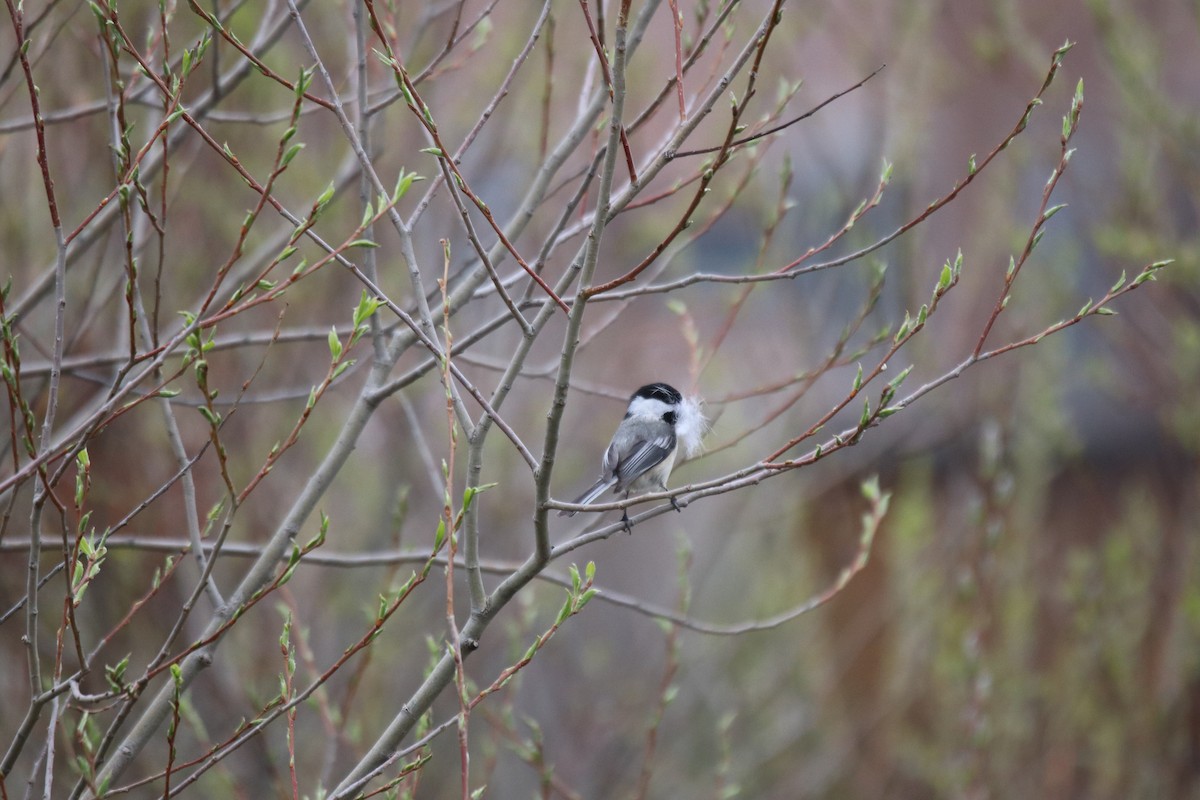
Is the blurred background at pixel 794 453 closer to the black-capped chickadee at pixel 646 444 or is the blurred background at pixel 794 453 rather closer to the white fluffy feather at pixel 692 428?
the black-capped chickadee at pixel 646 444

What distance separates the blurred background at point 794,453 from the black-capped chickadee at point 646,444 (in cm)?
59

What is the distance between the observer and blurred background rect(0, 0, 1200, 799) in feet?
16.0

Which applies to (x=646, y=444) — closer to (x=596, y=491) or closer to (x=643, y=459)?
(x=643, y=459)

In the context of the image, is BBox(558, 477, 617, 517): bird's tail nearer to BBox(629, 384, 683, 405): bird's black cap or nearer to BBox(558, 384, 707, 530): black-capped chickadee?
BBox(558, 384, 707, 530): black-capped chickadee

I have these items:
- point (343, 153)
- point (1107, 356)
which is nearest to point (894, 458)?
point (1107, 356)

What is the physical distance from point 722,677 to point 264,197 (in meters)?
5.06

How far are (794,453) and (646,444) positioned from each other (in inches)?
96.3

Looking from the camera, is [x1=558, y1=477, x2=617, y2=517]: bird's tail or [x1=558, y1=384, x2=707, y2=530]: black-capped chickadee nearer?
[x1=558, y1=477, x2=617, y2=517]: bird's tail

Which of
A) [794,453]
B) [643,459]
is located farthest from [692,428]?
[794,453]

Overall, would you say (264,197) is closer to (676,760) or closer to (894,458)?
(894,458)

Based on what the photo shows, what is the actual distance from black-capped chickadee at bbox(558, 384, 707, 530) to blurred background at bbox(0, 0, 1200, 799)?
59 centimetres

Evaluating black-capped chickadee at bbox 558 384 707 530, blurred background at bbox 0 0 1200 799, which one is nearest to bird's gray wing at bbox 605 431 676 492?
black-capped chickadee at bbox 558 384 707 530

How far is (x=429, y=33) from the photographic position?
5.53 meters

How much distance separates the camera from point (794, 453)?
6.16 m
